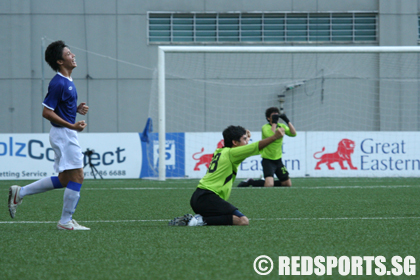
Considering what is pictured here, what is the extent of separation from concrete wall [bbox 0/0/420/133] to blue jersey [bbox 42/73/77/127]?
583 inches

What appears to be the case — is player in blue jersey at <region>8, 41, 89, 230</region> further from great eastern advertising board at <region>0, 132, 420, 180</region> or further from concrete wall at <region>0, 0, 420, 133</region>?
concrete wall at <region>0, 0, 420, 133</region>

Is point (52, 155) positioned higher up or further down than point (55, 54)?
further down

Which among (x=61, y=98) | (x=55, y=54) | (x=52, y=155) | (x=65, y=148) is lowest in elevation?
(x=52, y=155)

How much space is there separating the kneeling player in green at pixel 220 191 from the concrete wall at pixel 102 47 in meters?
14.6

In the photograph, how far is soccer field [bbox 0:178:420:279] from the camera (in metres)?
3.06

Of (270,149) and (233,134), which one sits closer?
(233,134)

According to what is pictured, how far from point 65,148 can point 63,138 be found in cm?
9

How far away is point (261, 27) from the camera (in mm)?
20094

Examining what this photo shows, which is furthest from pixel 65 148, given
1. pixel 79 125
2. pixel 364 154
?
pixel 364 154

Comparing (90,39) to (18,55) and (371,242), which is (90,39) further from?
(371,242)

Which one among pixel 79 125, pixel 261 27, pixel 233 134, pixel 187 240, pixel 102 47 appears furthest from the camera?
pixel 261 27

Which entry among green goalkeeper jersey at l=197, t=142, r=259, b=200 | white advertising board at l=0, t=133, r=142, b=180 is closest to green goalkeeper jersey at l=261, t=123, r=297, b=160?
white advertising board at l=0, t=133, r=142, b=180

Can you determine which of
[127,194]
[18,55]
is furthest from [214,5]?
[127,194]

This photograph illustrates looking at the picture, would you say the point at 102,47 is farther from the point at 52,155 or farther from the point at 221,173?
the point at 221,173
